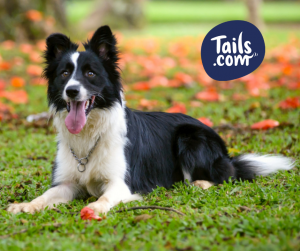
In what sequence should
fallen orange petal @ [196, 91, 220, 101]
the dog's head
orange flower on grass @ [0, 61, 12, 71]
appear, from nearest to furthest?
1. the dog's head
2. fallen orange petal @ [196, 91, 220, 101]
3. orange flower on grass @ [0, 61, 12, 71]

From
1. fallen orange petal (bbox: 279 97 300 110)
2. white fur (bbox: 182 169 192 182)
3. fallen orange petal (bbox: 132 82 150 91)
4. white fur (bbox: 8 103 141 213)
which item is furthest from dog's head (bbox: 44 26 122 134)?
fallen orange petal (bbox: 132 82 150 91)

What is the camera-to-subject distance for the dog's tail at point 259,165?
4.41 metres

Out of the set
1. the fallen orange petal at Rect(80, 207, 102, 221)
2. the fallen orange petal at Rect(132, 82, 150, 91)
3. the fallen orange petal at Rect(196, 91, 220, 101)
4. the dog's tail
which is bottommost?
the fallen orange petal at Rect(80, 207, 102, 221)

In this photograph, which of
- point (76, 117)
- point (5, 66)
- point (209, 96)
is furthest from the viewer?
point (5, 66)

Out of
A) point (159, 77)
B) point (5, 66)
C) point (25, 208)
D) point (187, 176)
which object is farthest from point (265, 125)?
point (5, 66)

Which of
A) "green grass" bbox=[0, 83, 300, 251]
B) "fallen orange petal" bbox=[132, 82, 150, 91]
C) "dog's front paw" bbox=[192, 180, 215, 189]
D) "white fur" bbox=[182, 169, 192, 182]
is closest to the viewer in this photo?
"green grass" bbox=[0, 83, 300, 251]

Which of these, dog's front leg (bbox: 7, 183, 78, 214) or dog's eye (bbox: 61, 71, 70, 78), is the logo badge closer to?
dog's eye (bbox: 61, 71, 70, 78)

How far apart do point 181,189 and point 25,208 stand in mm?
1592

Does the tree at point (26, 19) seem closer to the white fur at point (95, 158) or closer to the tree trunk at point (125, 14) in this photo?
the white fur at point (95, 158)

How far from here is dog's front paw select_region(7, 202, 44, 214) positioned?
3543 millimetres

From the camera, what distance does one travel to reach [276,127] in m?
6.23

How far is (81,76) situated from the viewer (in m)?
3.82

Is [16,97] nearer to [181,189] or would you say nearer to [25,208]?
[25,208]

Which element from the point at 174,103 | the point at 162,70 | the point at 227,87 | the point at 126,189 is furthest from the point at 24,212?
the point at 162,70
